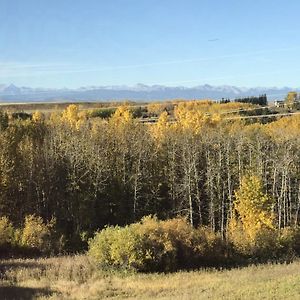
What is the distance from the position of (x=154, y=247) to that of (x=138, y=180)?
20.8 m

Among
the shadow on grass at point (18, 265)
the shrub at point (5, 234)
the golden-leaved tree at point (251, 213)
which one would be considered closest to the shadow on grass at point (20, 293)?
the shadow on grass at point (18, 265)

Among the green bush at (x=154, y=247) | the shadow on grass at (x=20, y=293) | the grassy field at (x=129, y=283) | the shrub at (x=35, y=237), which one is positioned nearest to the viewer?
the grassy field at (x=129, y=283)

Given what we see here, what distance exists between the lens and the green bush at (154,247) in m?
46.8

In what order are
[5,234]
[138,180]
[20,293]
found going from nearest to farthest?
[20,293], [5,234], [138,180]

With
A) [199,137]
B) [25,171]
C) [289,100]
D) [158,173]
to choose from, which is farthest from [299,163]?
[289,100]

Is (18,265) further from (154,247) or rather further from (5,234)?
(5,234)

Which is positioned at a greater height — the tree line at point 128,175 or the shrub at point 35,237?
the tree line at point 128,175

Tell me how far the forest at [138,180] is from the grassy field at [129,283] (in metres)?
16.0

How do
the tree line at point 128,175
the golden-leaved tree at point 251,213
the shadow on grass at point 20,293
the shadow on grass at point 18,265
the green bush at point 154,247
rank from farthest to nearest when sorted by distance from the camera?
the tree line at point 128,175 → the golden-leaved tree at point 251,213 → the green bush at point 154,247 → the shadow on grass at point 18,265 → the shadow on grass at point 20,293

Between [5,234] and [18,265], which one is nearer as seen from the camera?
[18,265]

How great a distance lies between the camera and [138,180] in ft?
224

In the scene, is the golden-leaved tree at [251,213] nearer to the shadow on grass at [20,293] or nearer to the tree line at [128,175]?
the tree line at [128,175]

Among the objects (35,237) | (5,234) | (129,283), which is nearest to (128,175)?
(35,237)

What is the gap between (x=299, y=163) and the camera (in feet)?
248
